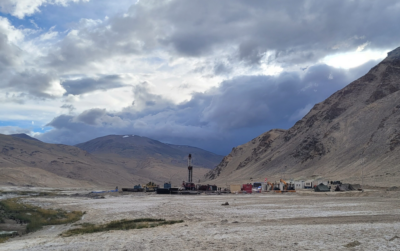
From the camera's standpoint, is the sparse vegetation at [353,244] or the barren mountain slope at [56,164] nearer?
the sparse vegetation at [353,244]

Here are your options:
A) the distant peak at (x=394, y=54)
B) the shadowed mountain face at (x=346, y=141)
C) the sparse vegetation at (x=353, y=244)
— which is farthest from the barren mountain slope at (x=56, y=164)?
the sparse vegetation at (x=353, y=244)

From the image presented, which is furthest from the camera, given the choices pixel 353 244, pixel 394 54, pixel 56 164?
pixel 56 164

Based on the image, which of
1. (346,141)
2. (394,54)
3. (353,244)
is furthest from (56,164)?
(353,244)

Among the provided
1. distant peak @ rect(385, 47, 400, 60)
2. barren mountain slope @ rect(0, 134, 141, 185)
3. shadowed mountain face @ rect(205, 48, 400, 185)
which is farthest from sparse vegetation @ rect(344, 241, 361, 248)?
barren mountain slope @ rect(0, 134, 141, 185)

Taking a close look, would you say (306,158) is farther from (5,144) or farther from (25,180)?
(5,144)

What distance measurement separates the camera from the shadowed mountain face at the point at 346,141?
257 feet

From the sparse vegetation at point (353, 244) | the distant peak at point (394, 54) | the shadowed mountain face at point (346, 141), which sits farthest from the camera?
the distant peak at point (394, 54)

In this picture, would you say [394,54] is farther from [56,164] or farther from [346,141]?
[56,164]

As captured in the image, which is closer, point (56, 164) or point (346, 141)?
point (346, 141)

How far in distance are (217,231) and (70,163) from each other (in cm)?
18013

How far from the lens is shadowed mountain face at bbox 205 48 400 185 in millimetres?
78312

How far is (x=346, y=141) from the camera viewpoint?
97.0m

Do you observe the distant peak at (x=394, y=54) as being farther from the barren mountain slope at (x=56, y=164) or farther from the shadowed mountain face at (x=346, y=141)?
the barren mountain slope at (x=56, y=164)

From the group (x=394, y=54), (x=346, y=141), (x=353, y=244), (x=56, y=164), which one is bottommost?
(x=353, y=244)
